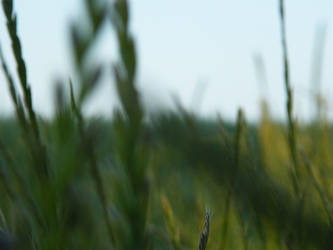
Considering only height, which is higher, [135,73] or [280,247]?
[135,73]

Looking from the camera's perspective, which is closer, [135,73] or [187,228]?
[135,73]

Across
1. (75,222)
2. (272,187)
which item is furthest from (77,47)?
(272,187)

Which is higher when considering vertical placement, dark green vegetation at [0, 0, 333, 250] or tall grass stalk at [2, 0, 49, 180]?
tall grass stalk at [2, 0, 49, 180]

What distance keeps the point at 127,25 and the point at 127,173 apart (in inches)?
3.6

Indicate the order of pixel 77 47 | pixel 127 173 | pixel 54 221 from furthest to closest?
pixel 77 47 → pixel 127 173 → pixel 54 221

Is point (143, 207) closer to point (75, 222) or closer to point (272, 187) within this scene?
point (272, 187)

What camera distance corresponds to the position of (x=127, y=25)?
0.29 m

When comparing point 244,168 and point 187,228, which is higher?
point 244,168

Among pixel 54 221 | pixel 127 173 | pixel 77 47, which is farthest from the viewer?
pixel 77 47

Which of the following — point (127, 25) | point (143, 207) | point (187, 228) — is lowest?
point (187, 228)

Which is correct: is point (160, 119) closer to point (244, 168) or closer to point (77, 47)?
point (244, 168)

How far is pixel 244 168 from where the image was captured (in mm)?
292

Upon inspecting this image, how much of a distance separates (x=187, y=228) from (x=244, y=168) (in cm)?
22

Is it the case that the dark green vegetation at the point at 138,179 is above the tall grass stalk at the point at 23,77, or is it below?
below
